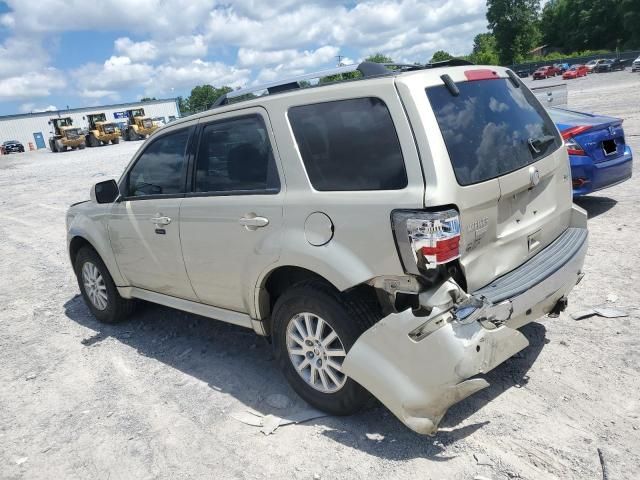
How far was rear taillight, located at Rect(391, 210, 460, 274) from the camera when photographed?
8.63ft

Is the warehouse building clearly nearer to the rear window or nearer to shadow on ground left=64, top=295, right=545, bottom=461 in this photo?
shadow on ground left=64, top=295, right=545, bottom=461

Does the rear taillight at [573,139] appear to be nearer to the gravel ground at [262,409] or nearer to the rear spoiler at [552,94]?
the gravel ground at [262,409]

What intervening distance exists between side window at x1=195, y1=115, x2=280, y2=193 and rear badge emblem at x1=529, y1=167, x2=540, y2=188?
5.11ft

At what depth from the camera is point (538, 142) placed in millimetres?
3400

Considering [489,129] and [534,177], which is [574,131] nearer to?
[534,177]

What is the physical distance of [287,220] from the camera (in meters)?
→ 3.21

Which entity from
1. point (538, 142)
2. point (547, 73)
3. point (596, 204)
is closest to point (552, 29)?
point (547, 73)

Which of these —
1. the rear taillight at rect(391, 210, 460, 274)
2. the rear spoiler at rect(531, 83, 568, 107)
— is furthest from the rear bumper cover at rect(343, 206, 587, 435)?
the rear spoiler at rect(531, 83, 568, 107)

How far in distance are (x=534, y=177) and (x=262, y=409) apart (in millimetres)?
2329

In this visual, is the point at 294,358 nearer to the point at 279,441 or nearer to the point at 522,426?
the point at 279,441

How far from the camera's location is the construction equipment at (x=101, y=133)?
46.5 m

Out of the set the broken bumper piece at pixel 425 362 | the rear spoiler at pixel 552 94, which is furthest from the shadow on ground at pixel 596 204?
the broken bumper piece at pixel 425 362

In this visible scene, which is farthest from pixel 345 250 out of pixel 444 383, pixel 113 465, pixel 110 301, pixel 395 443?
pixel 110 301

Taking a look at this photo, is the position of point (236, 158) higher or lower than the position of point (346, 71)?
lower
